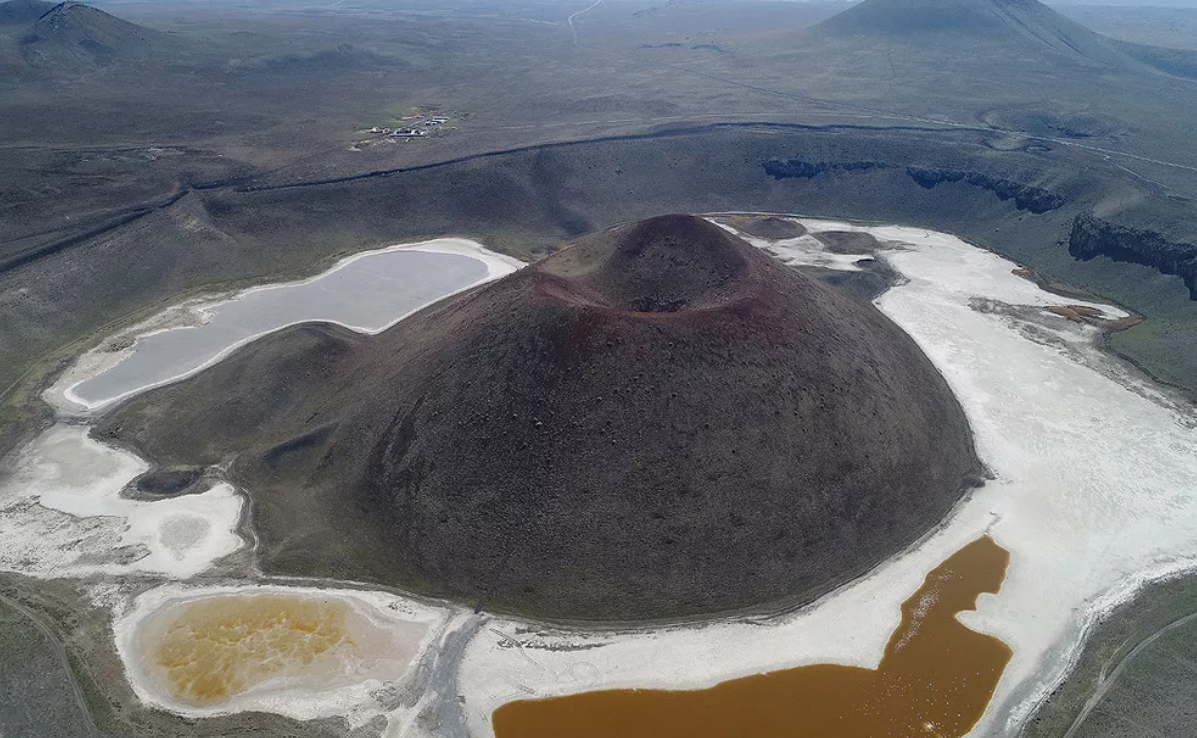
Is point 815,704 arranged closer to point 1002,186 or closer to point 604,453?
point 604,453

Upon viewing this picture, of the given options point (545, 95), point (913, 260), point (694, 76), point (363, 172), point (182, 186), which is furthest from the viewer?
point (694, 76)

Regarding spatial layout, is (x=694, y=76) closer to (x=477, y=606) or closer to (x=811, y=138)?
(x=811, y=138)

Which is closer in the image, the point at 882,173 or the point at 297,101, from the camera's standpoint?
the point at 882,173

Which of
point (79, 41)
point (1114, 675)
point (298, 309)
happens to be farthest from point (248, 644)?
point (79, 41)

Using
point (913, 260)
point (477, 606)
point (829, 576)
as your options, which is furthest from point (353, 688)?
point (913, 260)

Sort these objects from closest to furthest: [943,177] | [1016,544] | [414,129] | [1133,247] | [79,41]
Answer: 1. [1016,544]
2. [1133,247]
3. [943,177]
4. [414,129]
5. [79,41]

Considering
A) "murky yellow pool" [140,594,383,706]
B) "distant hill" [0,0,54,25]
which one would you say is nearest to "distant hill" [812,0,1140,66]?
"murky yellow pool" [140,594,383,706]
